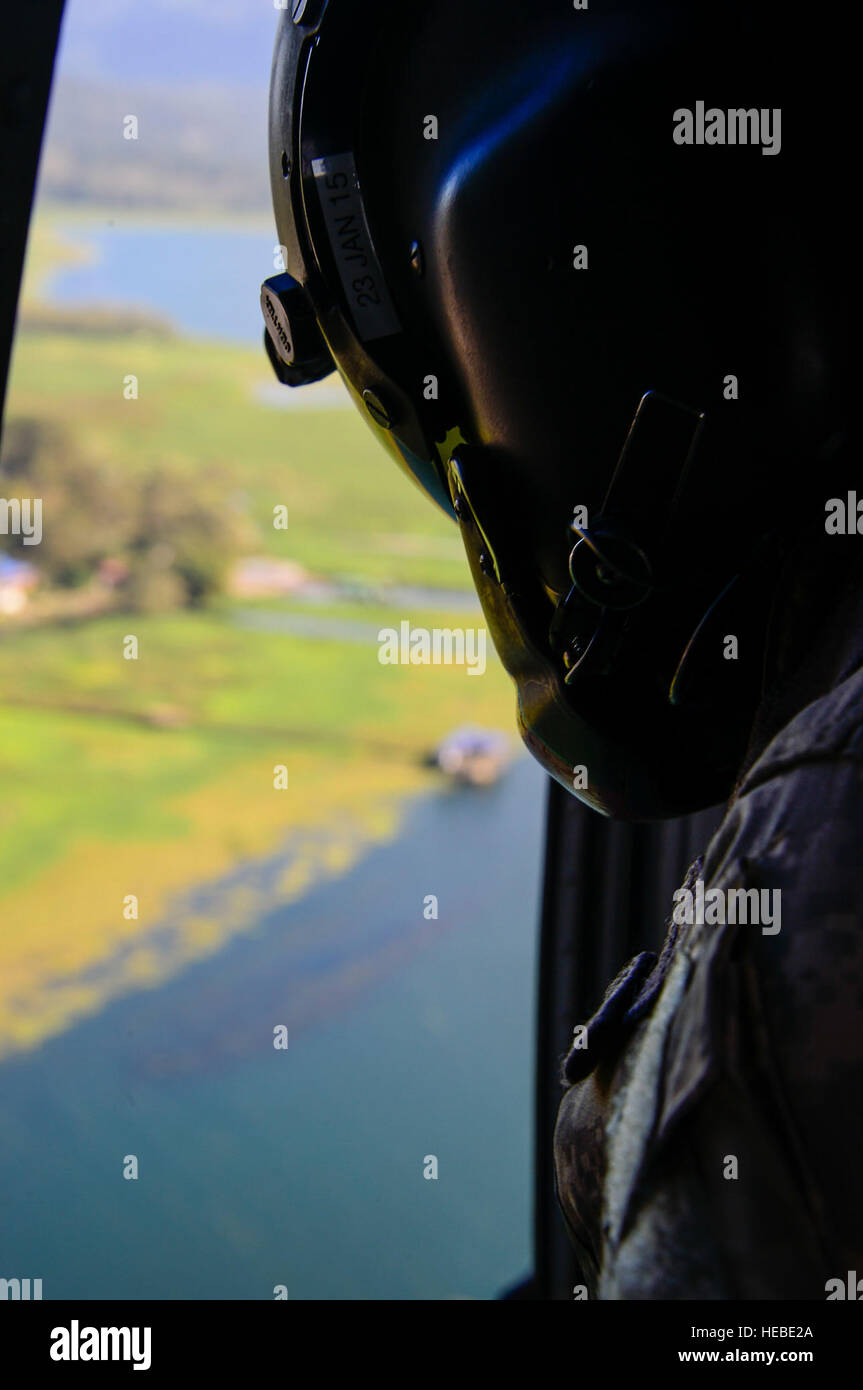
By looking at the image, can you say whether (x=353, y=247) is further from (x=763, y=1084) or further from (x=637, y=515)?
(x=763, y=1084)

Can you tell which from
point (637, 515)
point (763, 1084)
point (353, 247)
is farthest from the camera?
point (353, 247)

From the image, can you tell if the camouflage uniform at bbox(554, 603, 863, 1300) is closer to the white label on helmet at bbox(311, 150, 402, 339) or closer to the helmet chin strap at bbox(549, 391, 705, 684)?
the helmet chin strap at bbox(549, 391, 705, 684)

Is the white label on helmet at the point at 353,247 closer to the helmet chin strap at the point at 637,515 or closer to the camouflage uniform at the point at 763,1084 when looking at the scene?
the helmet chin strap at the point at 637,515

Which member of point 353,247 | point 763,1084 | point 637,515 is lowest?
point 763,1084

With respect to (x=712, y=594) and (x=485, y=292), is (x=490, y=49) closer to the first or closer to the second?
(x=485, y=292)

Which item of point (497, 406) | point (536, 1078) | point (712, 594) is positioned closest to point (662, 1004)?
point (712, 594)

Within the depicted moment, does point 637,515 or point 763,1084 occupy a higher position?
point 637,515

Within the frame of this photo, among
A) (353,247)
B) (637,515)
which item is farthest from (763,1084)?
(353,247)
